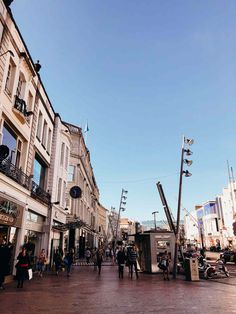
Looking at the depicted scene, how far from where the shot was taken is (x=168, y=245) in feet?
64.4

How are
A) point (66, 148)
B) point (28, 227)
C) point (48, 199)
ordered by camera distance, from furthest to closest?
point (66, 148)
point (48, 199)
point (28, 227)

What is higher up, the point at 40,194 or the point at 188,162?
the point at 188,162

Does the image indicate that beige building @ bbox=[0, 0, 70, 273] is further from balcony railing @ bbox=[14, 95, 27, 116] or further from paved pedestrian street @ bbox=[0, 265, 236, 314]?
paved pedestrian street @ bbox=[0, 265, 236, 314]

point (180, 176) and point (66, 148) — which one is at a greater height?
point (66, 148)

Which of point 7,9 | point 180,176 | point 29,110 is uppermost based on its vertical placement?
point 7,9

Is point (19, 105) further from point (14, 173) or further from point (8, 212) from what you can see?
point (8, 212)

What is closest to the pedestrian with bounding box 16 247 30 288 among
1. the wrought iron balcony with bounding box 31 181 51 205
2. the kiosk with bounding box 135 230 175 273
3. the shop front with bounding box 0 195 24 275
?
the shop front with bounding box 0 195 24 275

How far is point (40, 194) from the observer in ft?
66.2

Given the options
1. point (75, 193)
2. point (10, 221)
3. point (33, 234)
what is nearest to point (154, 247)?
point (33, 234)

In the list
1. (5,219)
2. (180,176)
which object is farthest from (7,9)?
(180,176)

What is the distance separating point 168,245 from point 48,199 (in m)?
10.2

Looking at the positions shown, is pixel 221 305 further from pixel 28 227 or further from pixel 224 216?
pixel 224 216

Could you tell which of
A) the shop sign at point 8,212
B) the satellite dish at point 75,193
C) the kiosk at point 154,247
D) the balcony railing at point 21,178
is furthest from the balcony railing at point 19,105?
the satellite dish at point 75,193

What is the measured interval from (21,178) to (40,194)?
444cm
